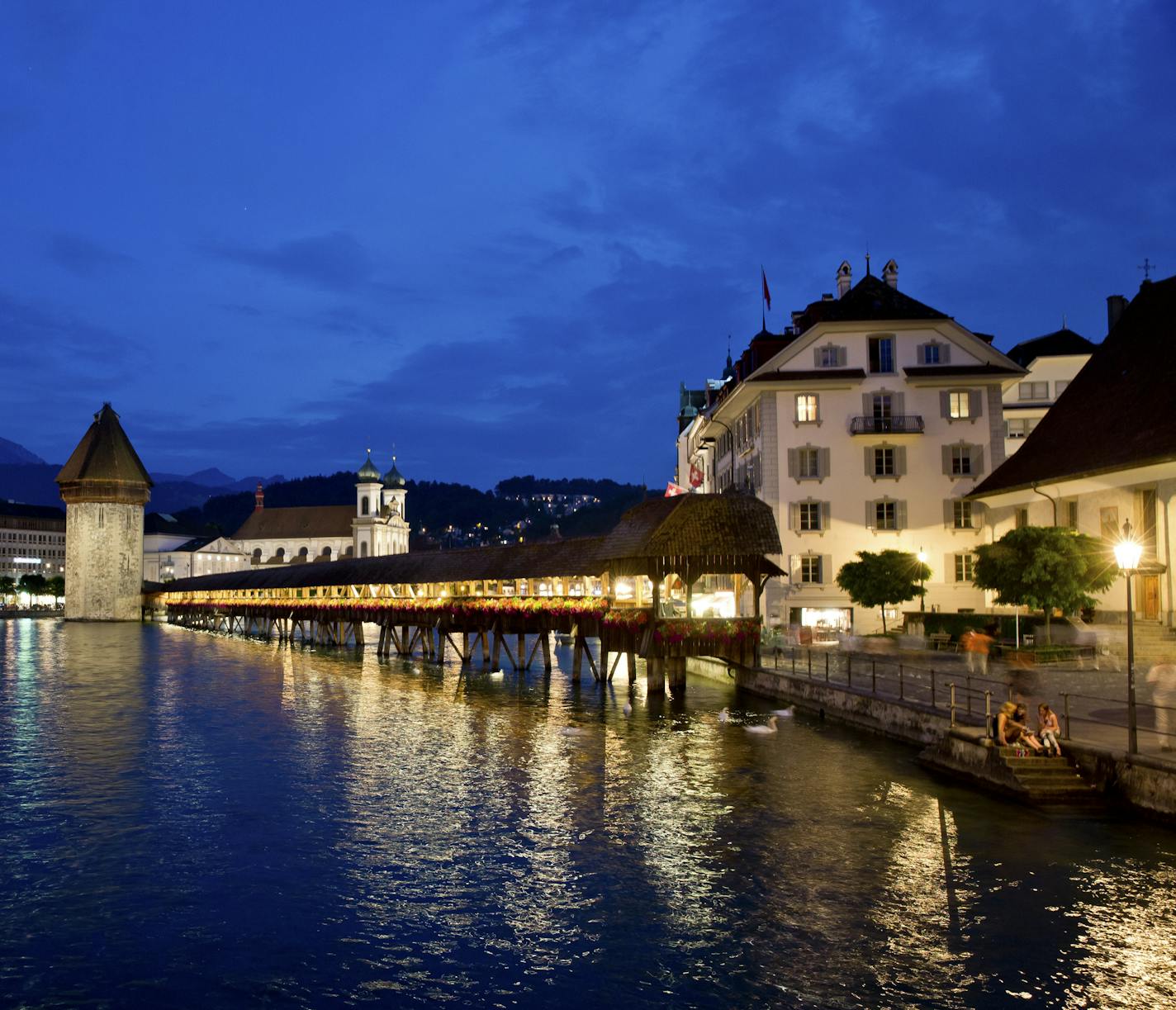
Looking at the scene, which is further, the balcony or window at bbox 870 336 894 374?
window at bbox 870 336 894 374

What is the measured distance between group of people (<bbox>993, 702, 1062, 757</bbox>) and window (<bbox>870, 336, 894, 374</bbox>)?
1170 inches

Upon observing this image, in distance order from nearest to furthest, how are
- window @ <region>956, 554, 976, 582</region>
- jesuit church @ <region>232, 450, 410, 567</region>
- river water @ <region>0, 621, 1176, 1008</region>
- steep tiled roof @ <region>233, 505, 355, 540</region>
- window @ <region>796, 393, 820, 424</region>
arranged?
river water @ <region>0, 621, 1176, 1008</region> → window @ <region>956, 554, 976, 582</region> → window @ <region>796, 393, 820, 424</region> → jesuit church @ <region>232, 450, 410, 567</region> → steep tiled roof @ <region>233, 505, 355, 540</region>

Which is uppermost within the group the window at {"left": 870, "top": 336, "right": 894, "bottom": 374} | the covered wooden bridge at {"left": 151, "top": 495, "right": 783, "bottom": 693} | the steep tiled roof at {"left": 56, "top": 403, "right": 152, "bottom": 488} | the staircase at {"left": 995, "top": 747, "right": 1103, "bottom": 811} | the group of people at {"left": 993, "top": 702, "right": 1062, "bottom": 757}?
the steep tiled roof at {"left": 56, "top": 403, "right": 152, "bottom": 488}

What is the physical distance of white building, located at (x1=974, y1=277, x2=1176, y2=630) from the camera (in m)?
32.9

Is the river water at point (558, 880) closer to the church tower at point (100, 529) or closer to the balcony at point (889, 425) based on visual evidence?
the balcony at point (889, 425)

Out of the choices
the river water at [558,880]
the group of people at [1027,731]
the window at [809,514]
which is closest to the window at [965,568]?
the window at [809,514]

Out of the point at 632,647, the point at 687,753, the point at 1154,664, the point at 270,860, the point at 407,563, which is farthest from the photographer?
the point at 407,563

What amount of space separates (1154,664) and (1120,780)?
12.7m

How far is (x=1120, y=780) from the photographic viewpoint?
17.4 metres

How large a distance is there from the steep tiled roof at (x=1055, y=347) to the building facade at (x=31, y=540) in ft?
533

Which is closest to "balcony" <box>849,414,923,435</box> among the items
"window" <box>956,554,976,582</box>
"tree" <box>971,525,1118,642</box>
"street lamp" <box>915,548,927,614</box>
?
"street lamp" <box>915,548,927,614</box>

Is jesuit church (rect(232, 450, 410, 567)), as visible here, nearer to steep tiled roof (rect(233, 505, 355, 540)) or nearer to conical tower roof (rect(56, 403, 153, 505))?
steep tiled roof (rect(233, 505, 355, 540))

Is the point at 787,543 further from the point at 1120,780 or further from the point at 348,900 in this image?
the point at 348,900

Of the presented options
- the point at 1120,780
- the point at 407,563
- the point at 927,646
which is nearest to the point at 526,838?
the point at 1120,780
